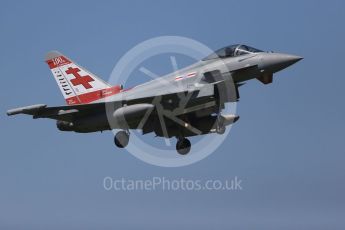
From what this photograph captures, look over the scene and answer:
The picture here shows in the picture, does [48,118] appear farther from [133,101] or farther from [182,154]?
[182,154]

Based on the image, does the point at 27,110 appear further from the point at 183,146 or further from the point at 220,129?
the point at 220,129

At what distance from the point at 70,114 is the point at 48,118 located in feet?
2.89

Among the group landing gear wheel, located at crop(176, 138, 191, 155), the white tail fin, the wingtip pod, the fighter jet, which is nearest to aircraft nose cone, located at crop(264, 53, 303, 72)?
the fighter jet

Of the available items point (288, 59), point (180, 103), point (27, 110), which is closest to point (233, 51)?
point (288, 59)

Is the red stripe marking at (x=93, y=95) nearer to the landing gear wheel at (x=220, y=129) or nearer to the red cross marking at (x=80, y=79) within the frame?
the red cross marking at (x=80, y=79)

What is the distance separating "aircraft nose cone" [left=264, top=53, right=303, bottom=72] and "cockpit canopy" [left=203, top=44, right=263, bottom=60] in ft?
2.32

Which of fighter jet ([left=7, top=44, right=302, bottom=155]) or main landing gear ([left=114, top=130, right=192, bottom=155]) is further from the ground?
fighter jet ([left=7, top=44, right=302, bottom=155])

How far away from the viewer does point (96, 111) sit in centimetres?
2269

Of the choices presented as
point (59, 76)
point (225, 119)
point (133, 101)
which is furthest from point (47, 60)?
point (225, 119)

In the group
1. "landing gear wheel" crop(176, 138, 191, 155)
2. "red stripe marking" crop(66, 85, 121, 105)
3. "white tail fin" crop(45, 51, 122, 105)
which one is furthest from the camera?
"white tail fin" crop(45, 51, 122, 105)

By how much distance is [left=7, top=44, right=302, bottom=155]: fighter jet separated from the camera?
21.6 meters

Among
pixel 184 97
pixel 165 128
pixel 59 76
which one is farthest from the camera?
pixel 59 76

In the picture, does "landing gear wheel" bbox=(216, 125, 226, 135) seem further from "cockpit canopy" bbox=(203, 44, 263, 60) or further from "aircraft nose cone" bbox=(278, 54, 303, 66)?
"aircraft nose cone" bbox=(278, 54, 303, 66)

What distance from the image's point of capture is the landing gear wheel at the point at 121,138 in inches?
907
